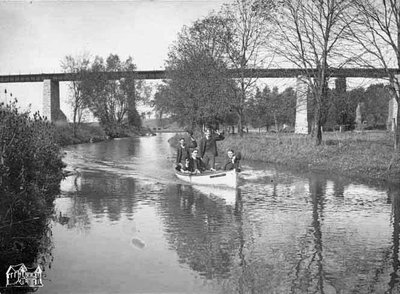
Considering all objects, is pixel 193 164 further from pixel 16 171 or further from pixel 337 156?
pixel 16 171

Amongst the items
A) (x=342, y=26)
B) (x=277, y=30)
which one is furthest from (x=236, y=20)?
(x=342, y=26)

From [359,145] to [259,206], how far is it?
12.5 metres

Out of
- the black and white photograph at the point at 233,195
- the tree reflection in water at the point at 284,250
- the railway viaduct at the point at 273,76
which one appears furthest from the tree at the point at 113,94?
the tree reflection in water at the point at 284,250

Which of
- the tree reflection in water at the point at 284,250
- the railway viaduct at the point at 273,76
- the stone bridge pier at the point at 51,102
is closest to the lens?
the tree reflection in water at the point at 284,250

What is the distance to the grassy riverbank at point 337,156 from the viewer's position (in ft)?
65.8

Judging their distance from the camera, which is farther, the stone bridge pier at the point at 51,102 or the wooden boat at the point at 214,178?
the stone bridge pier at the point at 51,102

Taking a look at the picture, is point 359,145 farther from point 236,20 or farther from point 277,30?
point 236,20

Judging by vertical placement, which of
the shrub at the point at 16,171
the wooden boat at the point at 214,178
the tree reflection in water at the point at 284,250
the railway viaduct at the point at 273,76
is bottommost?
the tree reflection in water at the point at 284,250

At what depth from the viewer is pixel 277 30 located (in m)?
28.1

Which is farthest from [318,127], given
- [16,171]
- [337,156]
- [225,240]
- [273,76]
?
[16,171]

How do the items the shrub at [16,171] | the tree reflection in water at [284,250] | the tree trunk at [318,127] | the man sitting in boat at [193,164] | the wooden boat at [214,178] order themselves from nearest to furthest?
the tree reflection in water at [284,250] < the shrub at [16,171] < the wooden boat at [214,178] < the man sitting in boat at [193,164] < the tree trunk at [318,127]

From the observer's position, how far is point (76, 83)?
60.9 m

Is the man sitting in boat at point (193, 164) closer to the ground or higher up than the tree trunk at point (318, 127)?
closer to the ground

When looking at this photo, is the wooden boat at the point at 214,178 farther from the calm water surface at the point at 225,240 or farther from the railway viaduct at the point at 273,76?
the railway viaduct at the point at 273,76
